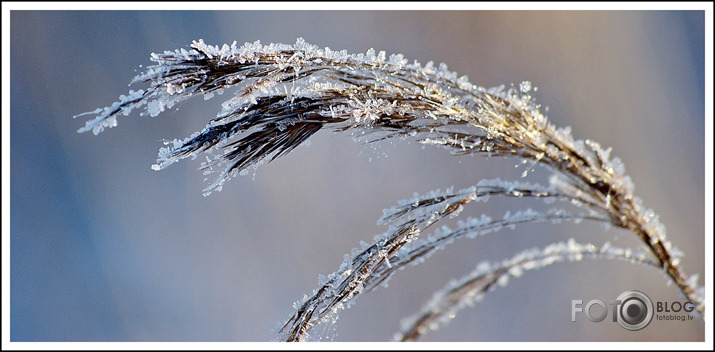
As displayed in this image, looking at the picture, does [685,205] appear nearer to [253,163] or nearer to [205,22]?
[253,163]

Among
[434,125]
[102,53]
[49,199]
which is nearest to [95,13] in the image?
[102,53]

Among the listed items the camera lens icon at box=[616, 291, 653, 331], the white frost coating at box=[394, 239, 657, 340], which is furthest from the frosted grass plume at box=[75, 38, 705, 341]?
the camera lens icon at box=[616, 291, 653, 331]

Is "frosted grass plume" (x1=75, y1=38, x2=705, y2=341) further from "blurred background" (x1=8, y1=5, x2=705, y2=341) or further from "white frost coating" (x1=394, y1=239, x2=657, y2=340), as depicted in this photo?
"blurred background" (x1=8, y1=5, x2=705, y2=341)

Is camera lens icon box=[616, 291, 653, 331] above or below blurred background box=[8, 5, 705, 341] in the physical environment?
below

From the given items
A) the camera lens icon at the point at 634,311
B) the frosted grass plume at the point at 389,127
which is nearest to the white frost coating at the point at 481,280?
the frosted grass plume at the point at 389,127

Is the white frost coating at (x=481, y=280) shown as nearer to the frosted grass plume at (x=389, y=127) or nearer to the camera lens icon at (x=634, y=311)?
the frosted grass plume at (x=389, y=127)
